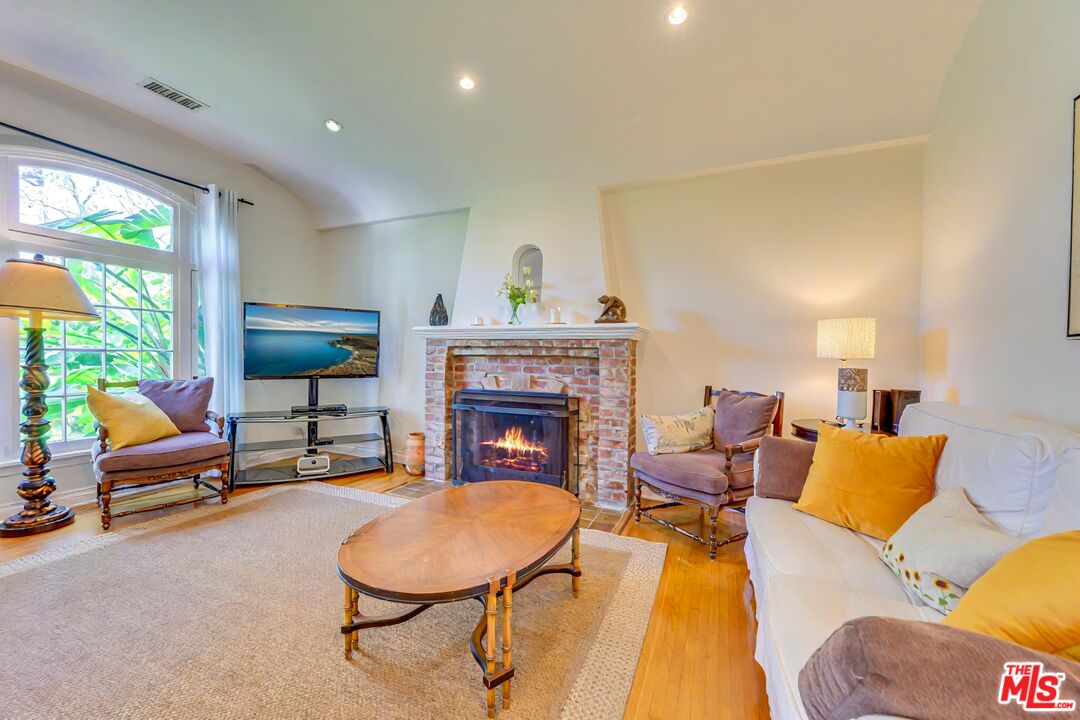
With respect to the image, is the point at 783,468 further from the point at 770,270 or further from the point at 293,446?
the point at 293,446

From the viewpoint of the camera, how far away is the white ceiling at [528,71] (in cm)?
232

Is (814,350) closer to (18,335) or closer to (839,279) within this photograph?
(839,279)

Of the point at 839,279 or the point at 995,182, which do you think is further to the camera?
the point at 839,279

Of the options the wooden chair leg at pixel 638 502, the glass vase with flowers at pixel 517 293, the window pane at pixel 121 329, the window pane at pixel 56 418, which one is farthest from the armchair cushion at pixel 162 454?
the wooden chair leg at pixel 638 502

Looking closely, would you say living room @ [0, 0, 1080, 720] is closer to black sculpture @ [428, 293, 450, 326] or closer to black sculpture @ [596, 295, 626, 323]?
black sculpture @ [428, 293, 450, 326]

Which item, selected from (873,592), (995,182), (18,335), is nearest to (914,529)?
(873,592)

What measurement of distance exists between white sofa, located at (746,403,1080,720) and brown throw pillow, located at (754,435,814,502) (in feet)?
1.00

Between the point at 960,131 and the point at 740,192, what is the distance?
4.00ft

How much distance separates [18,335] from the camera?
2.96 m

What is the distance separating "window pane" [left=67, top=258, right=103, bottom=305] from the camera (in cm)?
326

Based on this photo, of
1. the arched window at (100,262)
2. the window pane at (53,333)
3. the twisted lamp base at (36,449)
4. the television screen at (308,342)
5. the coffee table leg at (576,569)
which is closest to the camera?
the coffee table leg at (576,569)

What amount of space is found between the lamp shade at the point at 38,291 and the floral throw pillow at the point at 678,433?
12.6ft

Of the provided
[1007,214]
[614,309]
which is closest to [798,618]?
[1007,214]

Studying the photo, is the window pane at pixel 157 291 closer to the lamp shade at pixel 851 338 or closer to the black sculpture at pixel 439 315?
the black sculpture at pixel 439 315
